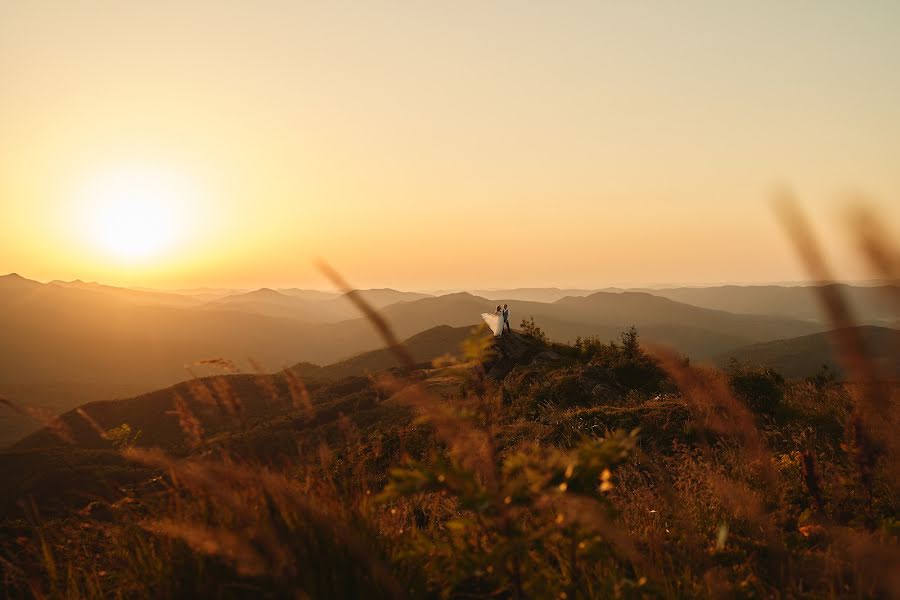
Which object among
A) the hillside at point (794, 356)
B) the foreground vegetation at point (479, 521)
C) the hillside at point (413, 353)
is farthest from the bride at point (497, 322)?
the hillside at point (794, 356)

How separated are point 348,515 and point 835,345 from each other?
8.68 feet

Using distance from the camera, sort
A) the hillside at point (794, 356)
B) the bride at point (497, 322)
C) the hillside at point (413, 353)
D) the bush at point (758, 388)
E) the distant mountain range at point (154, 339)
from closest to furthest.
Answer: the bush at point (758, 388) < the bride at point (497, 322) < the hillside at point (413, 353) < the hillside at point (794, 356) < the distant mountain range at point (154, 339)

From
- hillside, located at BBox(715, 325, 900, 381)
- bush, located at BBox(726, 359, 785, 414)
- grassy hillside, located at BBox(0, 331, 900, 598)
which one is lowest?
hillside, located at BBox(715, 325, 900, 381)

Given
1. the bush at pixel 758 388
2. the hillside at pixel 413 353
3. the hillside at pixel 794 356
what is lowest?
the hillside at pixel 794 356

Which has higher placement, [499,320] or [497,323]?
[499,320]

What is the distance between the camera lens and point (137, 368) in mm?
121062

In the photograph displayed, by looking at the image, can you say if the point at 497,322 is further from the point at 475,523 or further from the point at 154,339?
the point at 154,339

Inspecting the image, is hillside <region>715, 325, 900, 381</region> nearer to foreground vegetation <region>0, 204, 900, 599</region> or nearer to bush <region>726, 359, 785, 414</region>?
bush <region>726, 359, 785, 414</region>

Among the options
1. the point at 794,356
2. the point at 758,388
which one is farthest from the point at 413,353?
the point at 794,356

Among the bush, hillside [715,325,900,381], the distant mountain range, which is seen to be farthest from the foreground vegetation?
the distant mountain range

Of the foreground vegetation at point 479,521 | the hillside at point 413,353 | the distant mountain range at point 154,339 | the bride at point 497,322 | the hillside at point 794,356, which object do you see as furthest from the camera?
the distant mountain range at point 154,339

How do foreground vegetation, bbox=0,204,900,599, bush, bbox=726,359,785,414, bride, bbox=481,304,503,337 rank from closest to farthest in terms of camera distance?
foreground vegetation, bbox=0,204,900,599
bush, bbox=726,359,785,414
bride, bbox=481,304,503,337

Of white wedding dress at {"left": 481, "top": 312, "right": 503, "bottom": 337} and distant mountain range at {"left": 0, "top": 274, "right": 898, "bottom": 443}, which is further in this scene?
distant mountain range at {"left": 0, "top": 274, "right": 898, "bottom": 443}

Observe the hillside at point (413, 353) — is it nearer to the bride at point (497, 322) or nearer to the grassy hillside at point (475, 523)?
the bride at point (497, 322)
